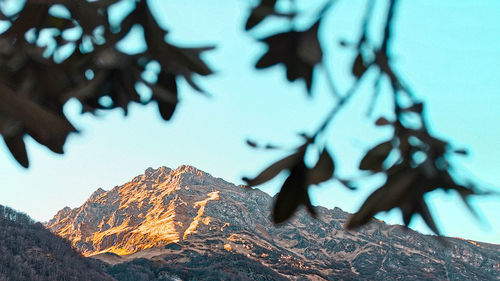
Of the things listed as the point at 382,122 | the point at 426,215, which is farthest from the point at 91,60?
the point at 426,215

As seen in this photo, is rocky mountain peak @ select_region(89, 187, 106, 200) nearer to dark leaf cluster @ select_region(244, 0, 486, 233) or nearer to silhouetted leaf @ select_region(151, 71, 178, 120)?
silhouetted leaf @ select_region(151, 71, 178, 120)

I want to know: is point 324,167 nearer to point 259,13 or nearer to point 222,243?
point 259,13

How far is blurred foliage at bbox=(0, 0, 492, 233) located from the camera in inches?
19.1

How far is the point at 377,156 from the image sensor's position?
596mm

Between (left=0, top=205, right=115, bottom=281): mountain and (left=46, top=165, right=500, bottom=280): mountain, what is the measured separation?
6.36 meters

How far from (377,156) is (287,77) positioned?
0.24 metres

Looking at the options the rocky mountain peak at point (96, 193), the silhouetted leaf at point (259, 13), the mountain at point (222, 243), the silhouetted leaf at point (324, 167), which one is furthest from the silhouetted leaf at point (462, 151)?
the rocky mountain peak at point (96, 193)

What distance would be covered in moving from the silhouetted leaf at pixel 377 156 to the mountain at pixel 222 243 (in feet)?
127

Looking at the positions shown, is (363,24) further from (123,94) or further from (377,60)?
(123,94)

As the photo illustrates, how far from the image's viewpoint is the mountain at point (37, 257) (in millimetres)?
26203

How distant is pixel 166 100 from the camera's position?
0.96 metres

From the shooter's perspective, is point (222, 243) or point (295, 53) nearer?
point (295, 53)

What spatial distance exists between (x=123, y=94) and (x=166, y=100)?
6.2 inches

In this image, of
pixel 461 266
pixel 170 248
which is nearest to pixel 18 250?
pixel 170 248
